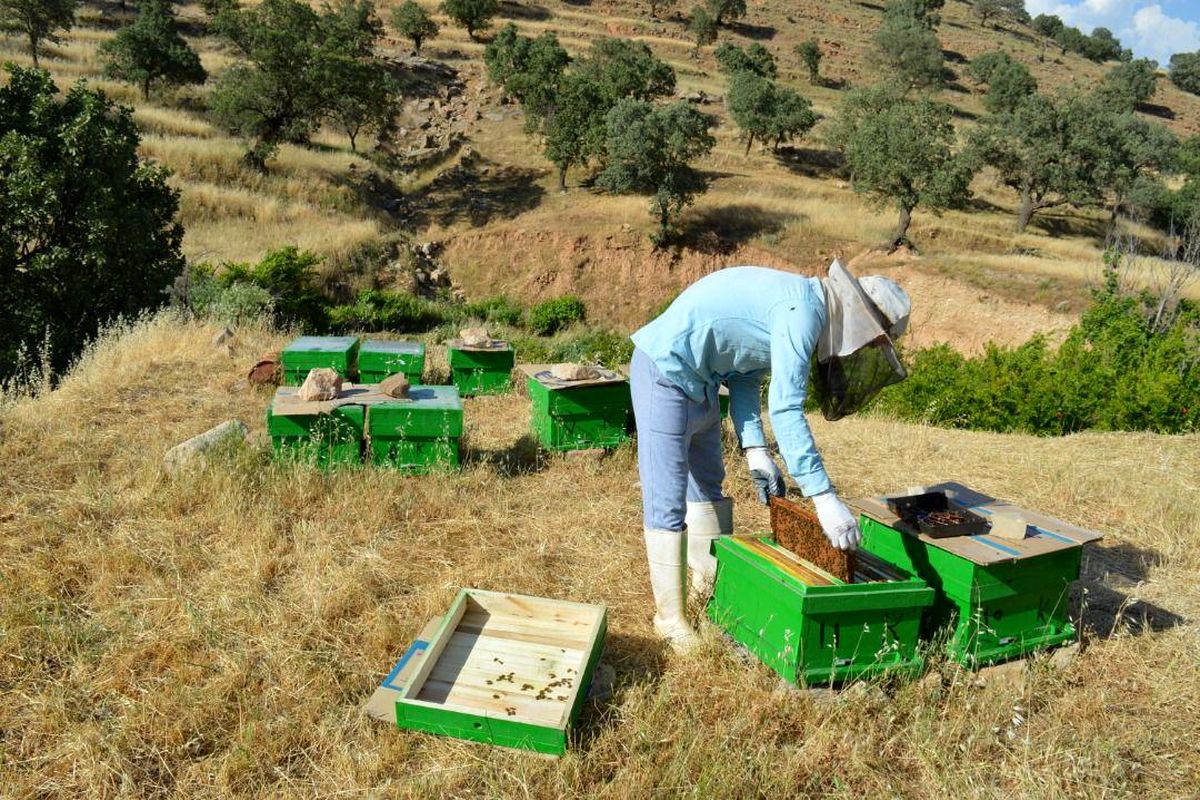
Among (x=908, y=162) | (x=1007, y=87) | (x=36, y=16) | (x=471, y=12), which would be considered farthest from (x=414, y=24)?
(x=1007, y=87)

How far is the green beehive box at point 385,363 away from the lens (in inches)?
340

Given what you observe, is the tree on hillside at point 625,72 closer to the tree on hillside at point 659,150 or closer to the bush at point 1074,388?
the tree on hillside at point 659,150

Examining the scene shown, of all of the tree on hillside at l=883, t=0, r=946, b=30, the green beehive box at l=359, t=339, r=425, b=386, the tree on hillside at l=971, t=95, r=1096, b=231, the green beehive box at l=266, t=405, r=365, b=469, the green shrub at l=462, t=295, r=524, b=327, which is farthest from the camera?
the tree on hillside at l=883, t=0, r=946, b=30

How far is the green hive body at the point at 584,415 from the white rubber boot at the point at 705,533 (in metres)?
2.55

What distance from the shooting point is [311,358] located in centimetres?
832

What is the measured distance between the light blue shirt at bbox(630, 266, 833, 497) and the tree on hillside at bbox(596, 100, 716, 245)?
85.3 feet

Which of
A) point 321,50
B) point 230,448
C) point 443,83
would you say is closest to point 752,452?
point 230,448

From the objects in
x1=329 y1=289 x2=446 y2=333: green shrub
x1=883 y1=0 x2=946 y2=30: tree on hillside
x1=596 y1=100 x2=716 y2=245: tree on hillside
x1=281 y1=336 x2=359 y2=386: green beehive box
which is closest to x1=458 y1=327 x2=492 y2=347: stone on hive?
x1=281 y1=336 x2=359 y2=386: green beehive box

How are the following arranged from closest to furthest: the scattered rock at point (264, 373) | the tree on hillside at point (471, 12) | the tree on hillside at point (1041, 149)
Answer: the scattered rock at point (264, 373) < the tree on hillside at point (1041, 149) < the tree on hillside at point (471, 12)

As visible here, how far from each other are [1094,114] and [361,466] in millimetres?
34955

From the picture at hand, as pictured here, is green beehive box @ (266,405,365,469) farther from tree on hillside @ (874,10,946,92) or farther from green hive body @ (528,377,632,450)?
tree on hillside @ (874,10,946,92)

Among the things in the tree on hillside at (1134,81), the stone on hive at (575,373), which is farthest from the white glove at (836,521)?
the tree on hillside at (1134,81)

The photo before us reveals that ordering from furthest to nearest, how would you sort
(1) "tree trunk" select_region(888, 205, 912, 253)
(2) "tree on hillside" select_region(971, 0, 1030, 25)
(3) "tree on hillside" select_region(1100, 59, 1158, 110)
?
(2) "tree on hillside" select_region(971, 0, 1030, 25) → (3) "tree on hillside" select_region(1100, 59, 1158, 110) → (1) "tree trunk" select_region(888, 205, 912, 253)

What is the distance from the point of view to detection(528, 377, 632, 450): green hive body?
6914 mm
